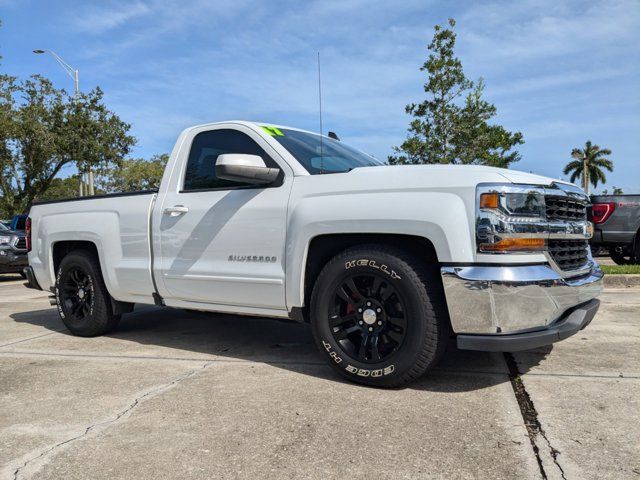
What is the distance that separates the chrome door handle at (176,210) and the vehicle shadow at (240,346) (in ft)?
3.49

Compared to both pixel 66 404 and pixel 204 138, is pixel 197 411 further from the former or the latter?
pixel 204 138

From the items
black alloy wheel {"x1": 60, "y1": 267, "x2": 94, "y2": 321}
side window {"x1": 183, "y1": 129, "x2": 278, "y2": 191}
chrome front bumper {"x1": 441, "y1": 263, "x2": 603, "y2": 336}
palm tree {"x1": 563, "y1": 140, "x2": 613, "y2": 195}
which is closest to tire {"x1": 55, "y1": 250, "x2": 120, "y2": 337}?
black alloy wheel {"x1": 60, "y1": 267, "x2": 94, "y2": 321}

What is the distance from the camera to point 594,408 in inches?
118

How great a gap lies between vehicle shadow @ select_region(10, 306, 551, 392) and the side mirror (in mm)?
1371

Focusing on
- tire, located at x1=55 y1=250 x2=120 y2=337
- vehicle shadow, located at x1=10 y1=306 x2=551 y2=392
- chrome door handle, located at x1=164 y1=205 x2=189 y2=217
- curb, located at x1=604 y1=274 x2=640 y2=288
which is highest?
chrome door handle, located at x1=164 y1=205 x2=189 y2=217

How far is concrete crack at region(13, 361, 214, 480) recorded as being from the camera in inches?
99.3

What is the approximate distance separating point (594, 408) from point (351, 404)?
52.0 inches

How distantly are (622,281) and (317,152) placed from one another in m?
5.80

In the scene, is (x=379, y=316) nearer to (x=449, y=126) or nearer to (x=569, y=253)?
(x=569, y=253)

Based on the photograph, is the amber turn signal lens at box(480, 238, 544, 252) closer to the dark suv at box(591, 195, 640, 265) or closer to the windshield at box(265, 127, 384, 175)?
the windshield at box(265, 127, 384, 175)

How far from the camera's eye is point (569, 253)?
11.5ft

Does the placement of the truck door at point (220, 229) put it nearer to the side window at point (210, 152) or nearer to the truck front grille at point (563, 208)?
the side window at point (210, 152)

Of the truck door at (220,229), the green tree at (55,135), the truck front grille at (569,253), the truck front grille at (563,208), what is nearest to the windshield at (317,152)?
the truck door at (220,229)

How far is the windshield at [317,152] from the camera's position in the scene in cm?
408
